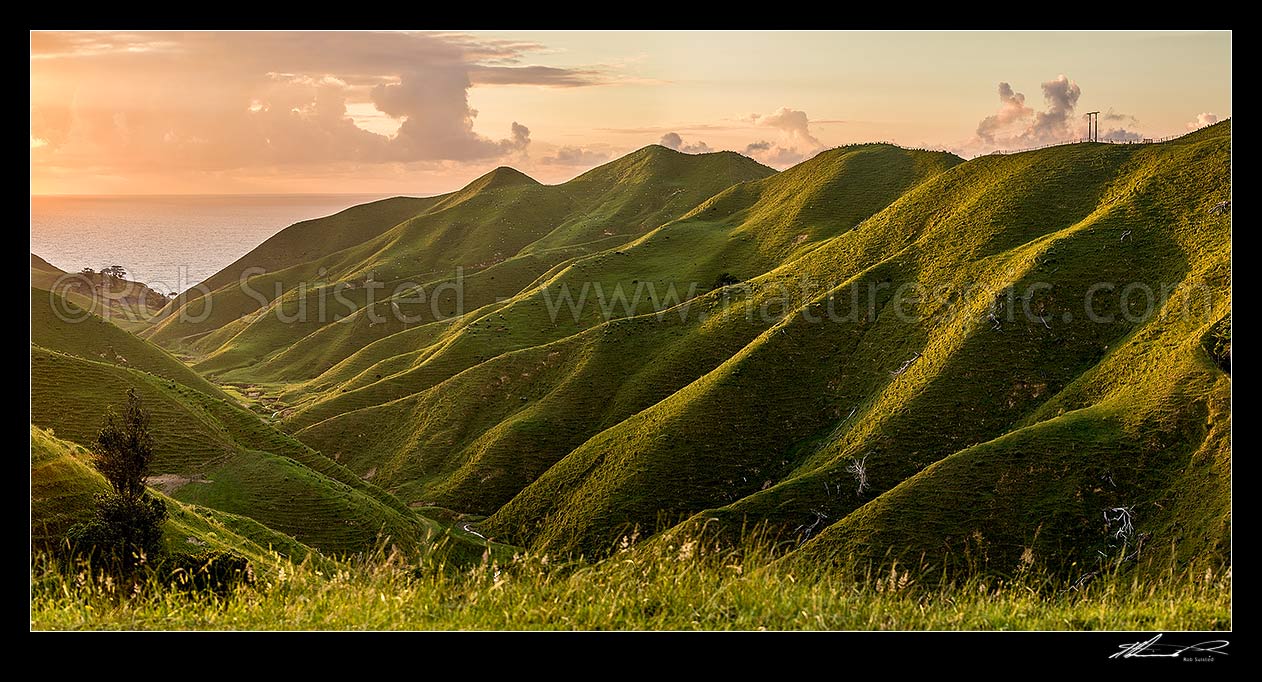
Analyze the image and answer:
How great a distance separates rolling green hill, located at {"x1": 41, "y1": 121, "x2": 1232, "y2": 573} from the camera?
1873 inches

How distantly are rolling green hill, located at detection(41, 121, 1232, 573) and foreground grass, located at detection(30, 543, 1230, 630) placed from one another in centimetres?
→ 205

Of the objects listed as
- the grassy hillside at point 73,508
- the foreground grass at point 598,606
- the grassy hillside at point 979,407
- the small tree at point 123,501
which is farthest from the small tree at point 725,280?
the foreground grass at point 598,606

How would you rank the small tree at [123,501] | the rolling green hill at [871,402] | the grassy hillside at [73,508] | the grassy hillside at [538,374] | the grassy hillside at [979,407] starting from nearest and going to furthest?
the small tree at [123,501]
the grassy hillside at [73,508]
the grassy hillside at [979,407]
the rolling green hill at [871,402]
the grassy hillside at [538,374]

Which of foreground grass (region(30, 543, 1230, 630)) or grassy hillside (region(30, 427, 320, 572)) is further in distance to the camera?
grassy hillside (region(30, 427, 320, 572))

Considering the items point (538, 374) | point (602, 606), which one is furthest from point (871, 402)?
point (602, 606)

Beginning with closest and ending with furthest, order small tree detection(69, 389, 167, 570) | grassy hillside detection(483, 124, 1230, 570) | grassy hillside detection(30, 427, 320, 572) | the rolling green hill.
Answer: small tree detection(69, 389, 167, 570) → grassy hillside detection(30, 427, 320, 572) → grassy hillside detection(483, 124, 1230, 570) → the rolling green hill

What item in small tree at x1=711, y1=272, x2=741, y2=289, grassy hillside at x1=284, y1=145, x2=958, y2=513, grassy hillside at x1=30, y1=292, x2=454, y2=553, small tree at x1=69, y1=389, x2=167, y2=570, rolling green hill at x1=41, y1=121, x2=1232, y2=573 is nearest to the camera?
small tree at x1=69, y1=389, x2=167, y2=570

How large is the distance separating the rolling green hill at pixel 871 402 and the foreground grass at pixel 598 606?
2.05m

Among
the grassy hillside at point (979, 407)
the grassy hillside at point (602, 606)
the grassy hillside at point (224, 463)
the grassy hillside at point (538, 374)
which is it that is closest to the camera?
the grassy hillside at point (602, 606)

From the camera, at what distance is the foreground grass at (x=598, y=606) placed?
9672mm

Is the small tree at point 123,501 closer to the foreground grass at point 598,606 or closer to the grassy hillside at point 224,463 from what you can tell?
the foreground grass at point 598,606
